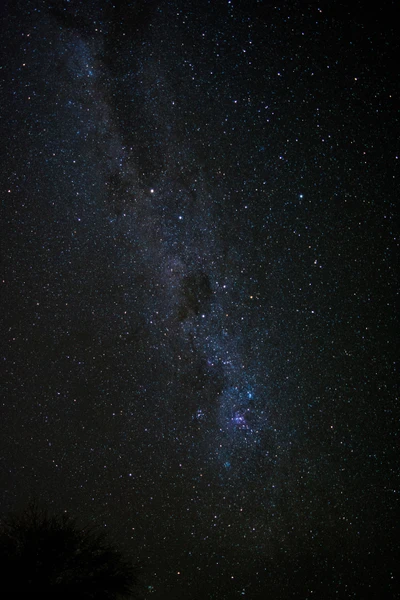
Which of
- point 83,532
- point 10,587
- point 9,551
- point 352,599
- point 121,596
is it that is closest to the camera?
point 10,587

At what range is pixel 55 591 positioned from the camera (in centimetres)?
457

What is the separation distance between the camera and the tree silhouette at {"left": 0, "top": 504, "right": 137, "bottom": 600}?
15.1ft

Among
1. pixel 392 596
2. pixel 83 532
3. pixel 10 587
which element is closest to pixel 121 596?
pixel 83 532

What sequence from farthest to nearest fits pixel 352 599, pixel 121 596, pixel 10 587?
pixel 352 599 → pixel 121 596 → pixel 10 587

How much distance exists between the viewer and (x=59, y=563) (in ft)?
16.5

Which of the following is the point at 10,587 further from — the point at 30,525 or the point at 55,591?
the point at 30,525

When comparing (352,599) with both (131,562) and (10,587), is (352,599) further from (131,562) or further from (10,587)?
(10,587)

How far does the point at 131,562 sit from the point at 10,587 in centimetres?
189

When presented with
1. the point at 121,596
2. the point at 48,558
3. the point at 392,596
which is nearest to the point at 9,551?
the point at 48,558

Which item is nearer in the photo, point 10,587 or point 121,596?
point 10,587

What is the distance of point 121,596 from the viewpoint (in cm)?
538

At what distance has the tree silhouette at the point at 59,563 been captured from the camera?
4602 mm

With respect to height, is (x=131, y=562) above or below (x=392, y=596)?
above

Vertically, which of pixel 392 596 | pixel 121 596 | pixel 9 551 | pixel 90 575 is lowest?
pixel 392 596
